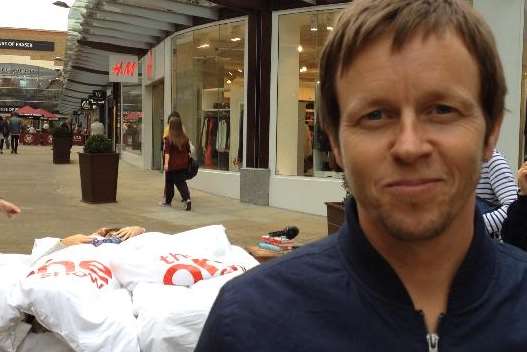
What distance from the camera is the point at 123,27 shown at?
16.8m

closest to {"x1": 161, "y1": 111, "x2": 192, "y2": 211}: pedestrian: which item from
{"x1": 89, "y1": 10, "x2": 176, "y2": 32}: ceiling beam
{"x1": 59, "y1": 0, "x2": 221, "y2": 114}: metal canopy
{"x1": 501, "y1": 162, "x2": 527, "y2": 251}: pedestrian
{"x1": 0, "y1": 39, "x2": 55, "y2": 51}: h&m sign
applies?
{"x1": 59, "y1": 0, "x2": 221, "y2": 114}: metal canopy

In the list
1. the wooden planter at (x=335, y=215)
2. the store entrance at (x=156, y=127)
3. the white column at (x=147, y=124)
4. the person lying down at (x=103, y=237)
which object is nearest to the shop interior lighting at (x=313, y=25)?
the wooden planter at (x=335, y=215)

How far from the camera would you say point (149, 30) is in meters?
16.9

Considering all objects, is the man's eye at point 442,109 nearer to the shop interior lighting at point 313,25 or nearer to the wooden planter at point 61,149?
the shop interior lighting at point 313,25

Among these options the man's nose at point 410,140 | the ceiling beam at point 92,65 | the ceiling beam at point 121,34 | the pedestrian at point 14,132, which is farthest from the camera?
the pedestrian at point 14,132

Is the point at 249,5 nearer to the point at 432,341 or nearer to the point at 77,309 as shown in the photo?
the point at 77,309

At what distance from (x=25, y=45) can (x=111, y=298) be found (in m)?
91.5

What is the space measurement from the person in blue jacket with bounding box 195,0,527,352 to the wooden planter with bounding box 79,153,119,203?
11.3m

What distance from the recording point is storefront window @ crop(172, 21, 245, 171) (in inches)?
536

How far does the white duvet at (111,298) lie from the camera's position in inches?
129

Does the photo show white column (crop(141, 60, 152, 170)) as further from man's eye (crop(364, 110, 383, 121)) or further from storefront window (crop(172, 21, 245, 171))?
man's eye (crop(364, 110, 383, 121))

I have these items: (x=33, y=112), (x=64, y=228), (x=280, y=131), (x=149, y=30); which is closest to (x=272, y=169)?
(x=280, y=131)

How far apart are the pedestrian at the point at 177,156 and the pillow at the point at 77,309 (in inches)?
314

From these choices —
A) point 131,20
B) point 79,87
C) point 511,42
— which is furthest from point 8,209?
point 79,87
